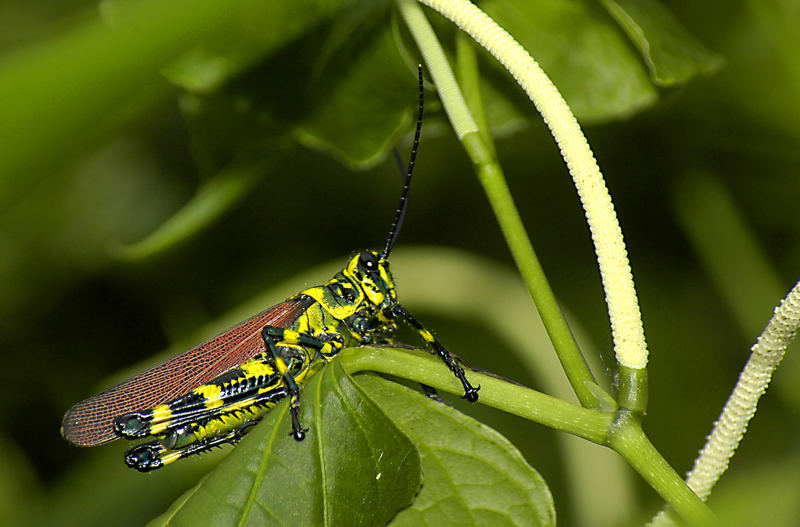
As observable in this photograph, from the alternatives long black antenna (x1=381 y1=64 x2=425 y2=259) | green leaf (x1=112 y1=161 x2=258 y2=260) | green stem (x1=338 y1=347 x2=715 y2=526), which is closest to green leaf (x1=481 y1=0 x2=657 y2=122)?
long black antenna (x1=381 y1=64 x2=425 y2=259)

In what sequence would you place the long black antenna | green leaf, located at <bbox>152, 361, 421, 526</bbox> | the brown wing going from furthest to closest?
1. the brown wing
2. the long black antenna
3. green leaf, located at <bbox>152, 361, 421, 526</bbox>

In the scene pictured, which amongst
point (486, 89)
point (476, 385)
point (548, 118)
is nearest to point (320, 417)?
point (476, 385)

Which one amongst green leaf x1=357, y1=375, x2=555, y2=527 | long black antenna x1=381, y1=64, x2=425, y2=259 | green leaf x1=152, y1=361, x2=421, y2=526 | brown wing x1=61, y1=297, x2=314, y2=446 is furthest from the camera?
brown wing x1=61, y1=297, x2=314, y2=446

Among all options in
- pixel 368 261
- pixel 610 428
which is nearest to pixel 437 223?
pixel 368 261

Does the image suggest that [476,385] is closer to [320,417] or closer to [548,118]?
[320,417]

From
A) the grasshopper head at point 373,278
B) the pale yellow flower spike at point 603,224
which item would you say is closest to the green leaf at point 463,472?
the pale yellow flower spike at point 603,224

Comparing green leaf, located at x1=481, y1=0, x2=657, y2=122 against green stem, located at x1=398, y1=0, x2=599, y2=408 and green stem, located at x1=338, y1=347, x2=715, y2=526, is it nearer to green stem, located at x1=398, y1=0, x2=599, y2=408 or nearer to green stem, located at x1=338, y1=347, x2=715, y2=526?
green stem, located at x1=398, y1=0, x2=599, y2=408
